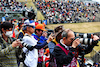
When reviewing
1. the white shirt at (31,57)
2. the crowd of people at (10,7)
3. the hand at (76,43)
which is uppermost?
the hand at (76,43)

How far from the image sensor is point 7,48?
72.7 inches

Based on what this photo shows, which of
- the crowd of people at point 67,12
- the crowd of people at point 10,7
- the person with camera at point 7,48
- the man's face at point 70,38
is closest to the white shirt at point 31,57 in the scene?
the person with camera at point 7,48

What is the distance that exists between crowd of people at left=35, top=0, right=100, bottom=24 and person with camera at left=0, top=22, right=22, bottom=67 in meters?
16.9

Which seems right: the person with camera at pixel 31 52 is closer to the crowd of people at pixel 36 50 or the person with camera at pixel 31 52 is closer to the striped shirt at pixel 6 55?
the crowd of people at pixel 36 50

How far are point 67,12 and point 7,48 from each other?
72.6ft

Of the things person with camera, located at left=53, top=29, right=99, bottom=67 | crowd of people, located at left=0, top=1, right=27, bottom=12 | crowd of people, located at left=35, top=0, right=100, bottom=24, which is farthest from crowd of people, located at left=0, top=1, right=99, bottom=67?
crowd of people, located at left=35, top=0, right=100, bottom=24

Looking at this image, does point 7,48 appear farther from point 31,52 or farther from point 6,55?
point 31,52

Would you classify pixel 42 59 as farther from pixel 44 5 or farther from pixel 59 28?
pixel 44 5

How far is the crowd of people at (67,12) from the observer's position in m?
20.6

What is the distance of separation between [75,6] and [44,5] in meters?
7.24

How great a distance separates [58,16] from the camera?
69.7ft

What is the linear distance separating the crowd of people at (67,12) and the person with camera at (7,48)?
16.9 metres

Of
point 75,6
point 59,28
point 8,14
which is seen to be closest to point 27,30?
point 59,28

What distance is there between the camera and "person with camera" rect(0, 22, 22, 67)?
184 centimetres
